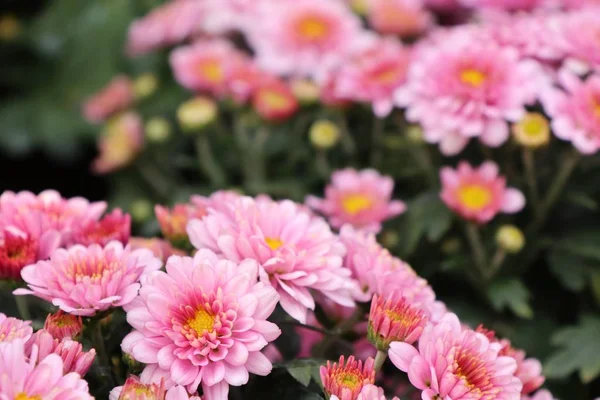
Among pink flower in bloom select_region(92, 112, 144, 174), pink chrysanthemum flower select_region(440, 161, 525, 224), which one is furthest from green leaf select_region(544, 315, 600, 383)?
pink flower in bloom select_region(92, 112, 144, 174)

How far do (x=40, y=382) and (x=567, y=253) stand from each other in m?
0.83

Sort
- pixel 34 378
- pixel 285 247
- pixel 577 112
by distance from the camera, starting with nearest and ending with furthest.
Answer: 1. pixel 34 378
2. pixel 285 247
3. pixel 577 112

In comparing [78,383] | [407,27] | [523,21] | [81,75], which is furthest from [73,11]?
[78,383]

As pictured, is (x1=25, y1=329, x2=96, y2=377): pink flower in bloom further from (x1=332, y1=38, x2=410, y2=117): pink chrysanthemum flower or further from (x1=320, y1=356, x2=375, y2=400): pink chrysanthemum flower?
(x1=332, y1=38, x2=410, y2=117): pink chrysanthemum flower

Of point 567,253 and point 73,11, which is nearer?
point 567,253

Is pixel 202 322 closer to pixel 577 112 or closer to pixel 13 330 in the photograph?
pixel 13 330

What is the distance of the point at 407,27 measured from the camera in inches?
55.6

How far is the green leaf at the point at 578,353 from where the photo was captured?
0.93m

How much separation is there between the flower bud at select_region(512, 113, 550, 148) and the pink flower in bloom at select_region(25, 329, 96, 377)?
0.67m

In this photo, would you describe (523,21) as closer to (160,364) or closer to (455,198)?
(455,198)

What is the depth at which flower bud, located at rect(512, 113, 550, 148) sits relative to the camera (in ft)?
3.21

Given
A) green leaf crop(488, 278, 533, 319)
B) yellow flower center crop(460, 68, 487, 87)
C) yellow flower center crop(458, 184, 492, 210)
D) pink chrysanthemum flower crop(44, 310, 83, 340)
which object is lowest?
green leaf crop(488, 278, 533, 319)

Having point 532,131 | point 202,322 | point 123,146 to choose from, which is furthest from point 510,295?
point 123,146

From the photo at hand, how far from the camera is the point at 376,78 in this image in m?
1.14
